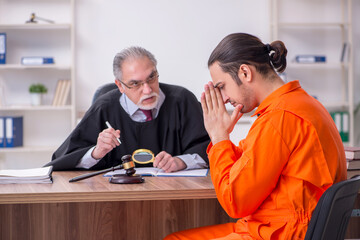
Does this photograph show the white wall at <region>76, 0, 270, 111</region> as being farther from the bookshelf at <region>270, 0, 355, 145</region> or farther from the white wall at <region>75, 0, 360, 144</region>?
the bookshelf at <region>270, 0, 355, 145</region>

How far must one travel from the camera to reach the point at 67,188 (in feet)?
5.57

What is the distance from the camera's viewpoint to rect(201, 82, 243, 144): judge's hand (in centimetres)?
153

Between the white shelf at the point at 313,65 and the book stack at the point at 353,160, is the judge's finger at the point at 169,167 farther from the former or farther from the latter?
the white shelf at the point at 313,65

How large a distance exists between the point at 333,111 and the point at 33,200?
4.21 metres

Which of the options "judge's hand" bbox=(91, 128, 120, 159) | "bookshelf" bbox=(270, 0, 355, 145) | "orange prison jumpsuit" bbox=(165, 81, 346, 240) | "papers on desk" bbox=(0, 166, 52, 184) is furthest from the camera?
"bookshelf" bbox=(270, 0, 355, 145)

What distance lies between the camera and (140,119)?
2.50m

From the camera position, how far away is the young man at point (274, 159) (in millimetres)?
1302

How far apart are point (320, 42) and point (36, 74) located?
3070 millimetres

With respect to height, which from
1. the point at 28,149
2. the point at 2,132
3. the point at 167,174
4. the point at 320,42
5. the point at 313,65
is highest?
the point at 320,42

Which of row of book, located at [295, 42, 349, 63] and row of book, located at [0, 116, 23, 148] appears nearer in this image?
row of book, located at [0, 116, 23, 148]

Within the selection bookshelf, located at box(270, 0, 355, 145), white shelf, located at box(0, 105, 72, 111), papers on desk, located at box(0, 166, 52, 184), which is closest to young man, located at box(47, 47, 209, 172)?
papers on desk, located at box(0, 166, 52, 184)

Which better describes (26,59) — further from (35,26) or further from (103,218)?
(103,218)

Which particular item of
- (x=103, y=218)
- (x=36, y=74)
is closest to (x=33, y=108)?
(x=36, y=74)

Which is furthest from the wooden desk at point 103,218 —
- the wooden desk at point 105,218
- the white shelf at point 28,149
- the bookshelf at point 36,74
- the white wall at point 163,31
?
the white wall at point 163,31
